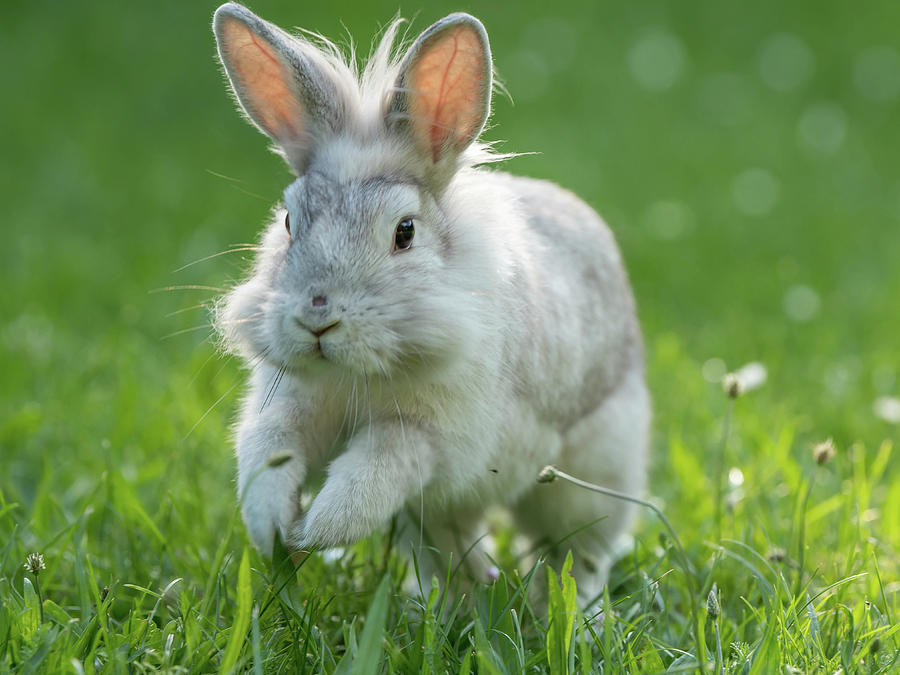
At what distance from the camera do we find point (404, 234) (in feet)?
9.39

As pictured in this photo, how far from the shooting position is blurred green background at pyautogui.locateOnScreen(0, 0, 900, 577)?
4422mm

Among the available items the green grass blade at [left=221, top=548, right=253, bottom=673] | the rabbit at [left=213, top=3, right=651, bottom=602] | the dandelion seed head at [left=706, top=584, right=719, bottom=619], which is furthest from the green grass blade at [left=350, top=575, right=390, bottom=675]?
the dandelion seed head at [left=706, top=584, right=719, bottom=619]

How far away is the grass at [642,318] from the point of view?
2.68 meters

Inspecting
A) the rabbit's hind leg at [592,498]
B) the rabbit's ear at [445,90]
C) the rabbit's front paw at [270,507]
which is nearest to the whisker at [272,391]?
the rabbit's front paw at [270,507]

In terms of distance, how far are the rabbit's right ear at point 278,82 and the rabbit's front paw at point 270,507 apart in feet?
3.11

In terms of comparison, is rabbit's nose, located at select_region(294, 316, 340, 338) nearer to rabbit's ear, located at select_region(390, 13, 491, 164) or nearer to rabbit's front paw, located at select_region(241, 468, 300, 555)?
rabbit's front paw, located at select_region(241, 468, 300, 555)

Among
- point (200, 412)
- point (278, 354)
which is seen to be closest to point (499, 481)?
point (278, 354)

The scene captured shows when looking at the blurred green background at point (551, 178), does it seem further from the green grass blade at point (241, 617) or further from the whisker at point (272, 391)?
the green grass blade at point (241, 617)

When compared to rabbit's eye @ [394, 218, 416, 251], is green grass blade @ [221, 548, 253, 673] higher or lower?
lower

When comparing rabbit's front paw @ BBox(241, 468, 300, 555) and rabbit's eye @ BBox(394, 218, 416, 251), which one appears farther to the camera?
rabbit's eye @ BBox(394, 218, 416, 251)

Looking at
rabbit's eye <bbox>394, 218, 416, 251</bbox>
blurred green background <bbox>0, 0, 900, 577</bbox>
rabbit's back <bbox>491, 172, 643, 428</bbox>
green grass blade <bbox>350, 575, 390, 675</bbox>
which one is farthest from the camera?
blurred green background <bbox>0, 0, 900, 577</bbox>

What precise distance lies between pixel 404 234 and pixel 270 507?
0.78 metres

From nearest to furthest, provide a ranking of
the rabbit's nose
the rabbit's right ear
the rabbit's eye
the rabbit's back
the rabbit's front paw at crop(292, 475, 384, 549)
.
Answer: the rabbit's nose, the rabbit's front paw at crop(292, 475, 384, 549), the rabbit's eye, the rabbit's right ear, the rabbit's back

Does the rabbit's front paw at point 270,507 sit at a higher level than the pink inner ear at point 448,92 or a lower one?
lower
